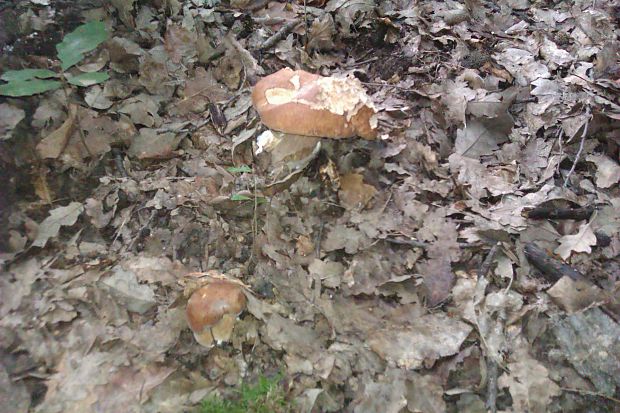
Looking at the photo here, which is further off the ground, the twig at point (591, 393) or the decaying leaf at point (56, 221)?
the decaying leaf at point (56, 221)

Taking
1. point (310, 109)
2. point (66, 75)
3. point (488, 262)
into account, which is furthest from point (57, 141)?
point (488, 262)

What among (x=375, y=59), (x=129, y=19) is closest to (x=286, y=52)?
(x=375, y=59)

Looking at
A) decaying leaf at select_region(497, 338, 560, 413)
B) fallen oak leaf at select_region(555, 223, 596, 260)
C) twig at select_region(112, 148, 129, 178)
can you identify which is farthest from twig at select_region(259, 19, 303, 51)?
decaying leaf at select_region(497, 338, 560, 413)

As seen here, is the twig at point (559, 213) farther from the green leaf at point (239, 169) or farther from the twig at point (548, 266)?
the green leaf at point (239, 169)

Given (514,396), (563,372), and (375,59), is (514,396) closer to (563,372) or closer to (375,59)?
(563,372)

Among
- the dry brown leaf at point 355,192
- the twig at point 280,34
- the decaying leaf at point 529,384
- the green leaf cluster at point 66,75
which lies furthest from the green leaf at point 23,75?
the decaying leaf at point 529,384

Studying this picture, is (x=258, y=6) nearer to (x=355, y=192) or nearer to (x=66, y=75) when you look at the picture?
(x=66, y=75)
